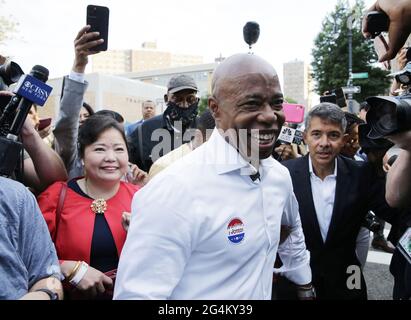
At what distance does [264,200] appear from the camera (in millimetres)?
1688

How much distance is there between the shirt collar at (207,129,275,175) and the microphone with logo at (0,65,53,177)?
74cm

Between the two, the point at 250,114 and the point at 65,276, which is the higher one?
the point at 250,114

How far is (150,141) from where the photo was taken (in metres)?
3.71

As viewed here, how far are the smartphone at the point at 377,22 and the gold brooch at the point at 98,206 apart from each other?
4.99 feet

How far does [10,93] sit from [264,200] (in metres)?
1.15

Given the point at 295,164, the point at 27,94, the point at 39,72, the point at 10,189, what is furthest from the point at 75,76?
the point at 295,164

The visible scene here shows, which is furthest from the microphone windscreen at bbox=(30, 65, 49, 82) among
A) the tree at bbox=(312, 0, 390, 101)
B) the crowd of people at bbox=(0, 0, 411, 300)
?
the tree at bbox=(312, 0, 390, 101)

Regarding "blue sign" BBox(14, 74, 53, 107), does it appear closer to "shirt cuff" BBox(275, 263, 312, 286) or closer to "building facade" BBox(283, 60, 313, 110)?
"shirt cuff" BBox(275, 263, 312, 286)

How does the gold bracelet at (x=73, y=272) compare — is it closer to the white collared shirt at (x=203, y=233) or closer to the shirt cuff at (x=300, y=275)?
the white collared shirt at (x=203, y=233)

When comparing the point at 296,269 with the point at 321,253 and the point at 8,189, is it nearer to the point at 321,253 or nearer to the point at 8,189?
the point at 321,253

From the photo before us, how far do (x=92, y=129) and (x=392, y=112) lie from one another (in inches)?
61.1

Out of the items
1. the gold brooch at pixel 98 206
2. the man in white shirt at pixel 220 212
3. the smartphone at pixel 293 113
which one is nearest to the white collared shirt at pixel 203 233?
the man in white shirt at pixel 220 212

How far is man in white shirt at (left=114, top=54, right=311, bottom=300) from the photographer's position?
1411mm
